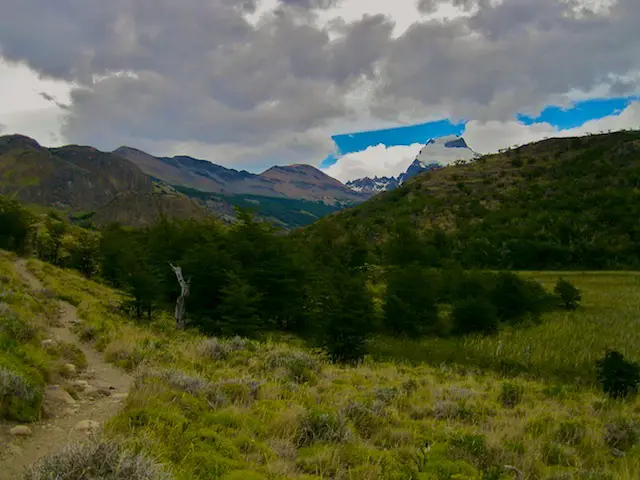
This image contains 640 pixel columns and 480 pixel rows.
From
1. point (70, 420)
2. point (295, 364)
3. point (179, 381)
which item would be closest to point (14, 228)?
point (295, 364)

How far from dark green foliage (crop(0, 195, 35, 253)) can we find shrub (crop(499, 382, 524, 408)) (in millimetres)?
52311

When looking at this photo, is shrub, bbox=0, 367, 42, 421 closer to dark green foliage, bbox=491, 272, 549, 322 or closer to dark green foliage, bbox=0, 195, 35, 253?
dark green foliage, bbox=491, 272, 549, 322

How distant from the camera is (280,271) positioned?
2523cm

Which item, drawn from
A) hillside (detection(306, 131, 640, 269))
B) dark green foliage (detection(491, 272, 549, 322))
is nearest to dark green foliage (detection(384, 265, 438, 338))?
dark green foliage (detection(491, 272, 549, 322))

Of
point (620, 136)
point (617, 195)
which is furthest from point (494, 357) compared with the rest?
point (620, 136)

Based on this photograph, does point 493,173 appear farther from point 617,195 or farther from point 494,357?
point 494,357

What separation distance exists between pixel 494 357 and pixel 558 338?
3.81 m

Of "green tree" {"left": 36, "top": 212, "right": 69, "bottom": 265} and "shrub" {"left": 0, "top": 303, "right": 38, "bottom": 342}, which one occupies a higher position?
"green tree" {"left": 36, "top": 212, "right": 69, "bottom": 265}

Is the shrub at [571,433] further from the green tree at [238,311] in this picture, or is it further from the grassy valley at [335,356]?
the green tree at [238,311]

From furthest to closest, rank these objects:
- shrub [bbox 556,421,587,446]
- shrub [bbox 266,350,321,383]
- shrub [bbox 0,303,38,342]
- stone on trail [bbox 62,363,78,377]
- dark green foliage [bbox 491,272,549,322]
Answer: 1. dark green foliage [bbox 491,272,549,322]
2. shrub [bbox 266,350,321,383]
3. shrub [bbox 0,303,38,342]
4. stone on trail [bbox 62,363,78,377]
5. shrub [bbox 556,421,587,446]

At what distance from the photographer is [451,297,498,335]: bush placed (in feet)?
80.6

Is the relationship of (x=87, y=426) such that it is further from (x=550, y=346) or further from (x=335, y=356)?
(x=550, y=346)

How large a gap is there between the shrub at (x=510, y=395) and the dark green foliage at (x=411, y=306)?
13.3 metres

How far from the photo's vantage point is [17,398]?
6.20 m
